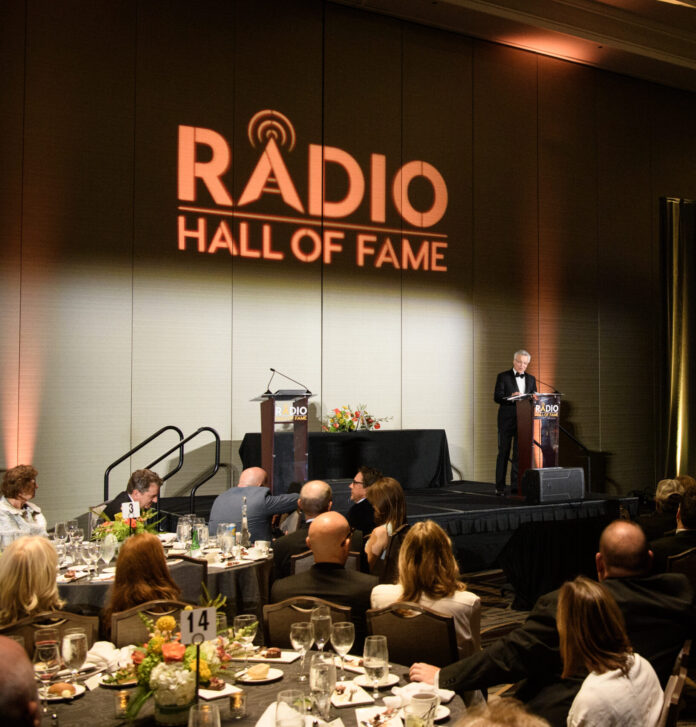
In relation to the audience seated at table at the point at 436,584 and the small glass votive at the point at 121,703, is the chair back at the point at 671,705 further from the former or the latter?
the small glass votive at the point at 121,703

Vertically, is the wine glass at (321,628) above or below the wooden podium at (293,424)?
below

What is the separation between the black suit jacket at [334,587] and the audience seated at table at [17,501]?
2.40 metres

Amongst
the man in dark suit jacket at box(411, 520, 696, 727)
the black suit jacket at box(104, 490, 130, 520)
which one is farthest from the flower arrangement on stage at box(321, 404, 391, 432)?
the man in dark suit jacket at box(411, 520, 696, 727)

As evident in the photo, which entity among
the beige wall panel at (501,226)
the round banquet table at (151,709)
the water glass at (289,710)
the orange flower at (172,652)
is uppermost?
the beige wall panel at (501,226)

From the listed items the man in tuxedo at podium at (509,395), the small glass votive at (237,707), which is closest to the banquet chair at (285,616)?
the small glass votive at (237,707)

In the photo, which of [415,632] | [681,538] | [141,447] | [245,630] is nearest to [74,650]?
[245,630]

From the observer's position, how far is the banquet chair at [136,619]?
9.27 ft

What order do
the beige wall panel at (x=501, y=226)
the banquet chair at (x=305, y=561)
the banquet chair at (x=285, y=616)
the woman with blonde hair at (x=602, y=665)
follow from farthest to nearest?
the beige wall panel at (x=501, y=226) → the banquet chair at (x=305, y=561) → the banquet chair at (x=285, y=616) → the woman with blonde hair at (x=602, y=665)

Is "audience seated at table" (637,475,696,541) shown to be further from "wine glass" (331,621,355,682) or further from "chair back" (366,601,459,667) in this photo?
"wine glass" (331,621,355,682)

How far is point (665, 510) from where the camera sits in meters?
5.39

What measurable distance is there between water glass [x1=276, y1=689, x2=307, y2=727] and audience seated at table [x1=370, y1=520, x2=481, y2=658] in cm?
111

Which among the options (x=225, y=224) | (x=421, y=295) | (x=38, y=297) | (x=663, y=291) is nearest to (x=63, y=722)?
(x=38, y=297)

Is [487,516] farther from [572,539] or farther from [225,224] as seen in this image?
[225,224]

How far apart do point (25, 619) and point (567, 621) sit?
5.91 ft
